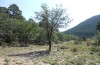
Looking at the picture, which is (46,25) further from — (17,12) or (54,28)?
(17,12)

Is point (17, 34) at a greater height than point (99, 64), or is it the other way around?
point (17, 34)

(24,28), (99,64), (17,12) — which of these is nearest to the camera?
(99,64)

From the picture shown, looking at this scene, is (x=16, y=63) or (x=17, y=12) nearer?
(x=16, y=63)

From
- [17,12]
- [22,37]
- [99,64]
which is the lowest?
[99,64]

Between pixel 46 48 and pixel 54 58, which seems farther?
pixel 46 48

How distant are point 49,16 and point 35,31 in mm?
28737

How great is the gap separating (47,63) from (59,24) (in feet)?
52.1

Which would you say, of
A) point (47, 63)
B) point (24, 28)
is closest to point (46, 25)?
point (47, 63)

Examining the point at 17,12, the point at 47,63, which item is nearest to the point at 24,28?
the point at 17,12

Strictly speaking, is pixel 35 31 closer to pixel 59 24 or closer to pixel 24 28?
pixel 24 28

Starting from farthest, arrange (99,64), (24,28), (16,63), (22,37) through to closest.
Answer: (22,37), (24,28), (99,64), (16,63)

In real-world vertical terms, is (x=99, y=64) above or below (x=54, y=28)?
below

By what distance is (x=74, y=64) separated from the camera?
74.7 ft

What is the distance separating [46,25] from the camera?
37219 millimetres
